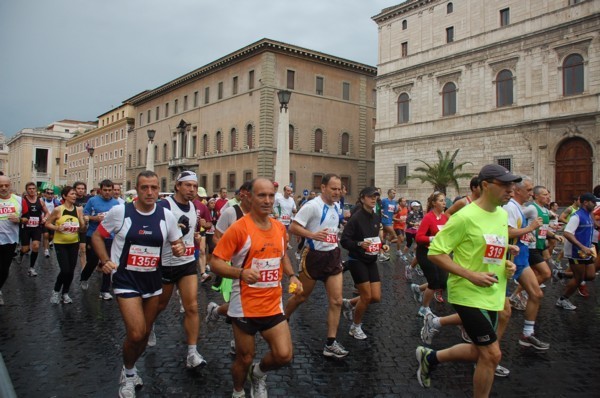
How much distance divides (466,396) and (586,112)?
89.6 ft

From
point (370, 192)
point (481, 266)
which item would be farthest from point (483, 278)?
point (370, 192)

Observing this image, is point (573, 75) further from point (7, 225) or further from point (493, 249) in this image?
point (7, 225)

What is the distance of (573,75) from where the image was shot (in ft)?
89.7

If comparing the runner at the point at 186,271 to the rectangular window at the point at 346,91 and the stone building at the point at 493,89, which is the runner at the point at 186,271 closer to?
the stone building at the point at 493,89

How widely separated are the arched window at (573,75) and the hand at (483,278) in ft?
93.1

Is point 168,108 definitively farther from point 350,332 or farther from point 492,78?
point 350,332

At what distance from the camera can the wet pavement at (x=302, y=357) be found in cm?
441

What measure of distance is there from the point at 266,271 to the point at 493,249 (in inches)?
72.6

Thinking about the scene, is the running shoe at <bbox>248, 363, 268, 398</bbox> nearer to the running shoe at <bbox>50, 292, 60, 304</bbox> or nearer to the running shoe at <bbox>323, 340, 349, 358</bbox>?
the running shoe at <bbox>323, 340, 349, 358</bbox>

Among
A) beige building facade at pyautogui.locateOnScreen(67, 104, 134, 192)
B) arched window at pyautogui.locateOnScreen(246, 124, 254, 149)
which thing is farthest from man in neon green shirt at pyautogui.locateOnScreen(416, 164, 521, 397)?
beige building facade at pyautogui.locateOnScreen(67, 104, 134, 192)


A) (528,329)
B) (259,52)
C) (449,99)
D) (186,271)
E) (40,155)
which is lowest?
(528,329)

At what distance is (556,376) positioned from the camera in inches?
188

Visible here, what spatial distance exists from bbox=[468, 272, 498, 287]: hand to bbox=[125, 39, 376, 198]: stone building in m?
37.7

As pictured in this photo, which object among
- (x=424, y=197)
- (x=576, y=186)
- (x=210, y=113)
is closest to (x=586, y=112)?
(x=576, y=186)
